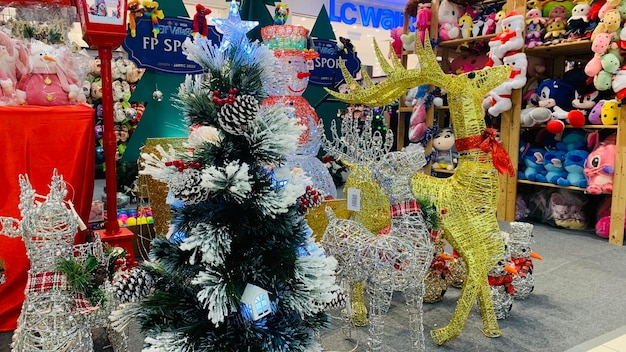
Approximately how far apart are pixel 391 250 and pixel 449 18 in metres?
3.73

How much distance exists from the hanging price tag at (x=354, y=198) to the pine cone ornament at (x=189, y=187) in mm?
907

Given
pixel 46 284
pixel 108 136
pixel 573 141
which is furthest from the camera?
pixel 573 141

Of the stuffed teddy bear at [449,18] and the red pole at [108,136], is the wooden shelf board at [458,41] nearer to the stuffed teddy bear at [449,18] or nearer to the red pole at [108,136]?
the stuffed teddy bear at [449,18]

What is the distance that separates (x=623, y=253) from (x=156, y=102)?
11.6ft

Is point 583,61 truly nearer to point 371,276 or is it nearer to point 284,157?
point 371,276

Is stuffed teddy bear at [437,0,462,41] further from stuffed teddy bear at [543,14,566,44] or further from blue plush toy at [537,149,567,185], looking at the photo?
blue plush toy at [537,149,567,185]

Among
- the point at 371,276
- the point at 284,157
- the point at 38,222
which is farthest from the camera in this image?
the point at 371,276

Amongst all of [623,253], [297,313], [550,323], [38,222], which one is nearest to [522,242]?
[550,323]

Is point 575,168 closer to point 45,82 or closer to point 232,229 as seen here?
point 232,229

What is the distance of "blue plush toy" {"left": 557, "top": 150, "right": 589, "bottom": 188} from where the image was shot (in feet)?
13.1

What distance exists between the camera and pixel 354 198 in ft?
6.48

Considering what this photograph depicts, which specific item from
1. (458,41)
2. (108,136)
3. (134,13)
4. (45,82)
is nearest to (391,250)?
(108,136)

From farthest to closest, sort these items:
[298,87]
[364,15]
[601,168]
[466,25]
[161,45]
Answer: [364,15] < [466,25] < [601,168] < [161,45] < [298,87]

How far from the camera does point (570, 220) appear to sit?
419 cm
